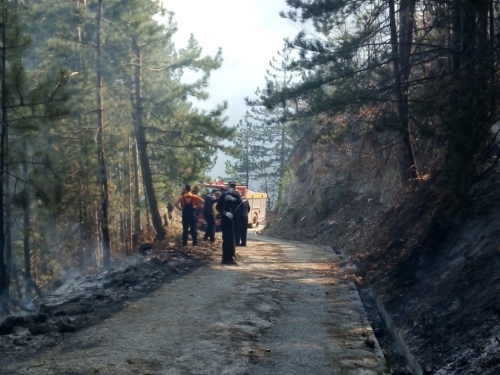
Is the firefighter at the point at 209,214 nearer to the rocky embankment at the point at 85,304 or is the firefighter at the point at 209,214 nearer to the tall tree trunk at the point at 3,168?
the rocky embankment at the point at 85,304

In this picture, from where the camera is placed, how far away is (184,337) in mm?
9070

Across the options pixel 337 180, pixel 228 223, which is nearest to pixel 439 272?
pixel 228 223

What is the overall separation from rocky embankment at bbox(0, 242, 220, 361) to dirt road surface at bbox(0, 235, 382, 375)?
0.92ft

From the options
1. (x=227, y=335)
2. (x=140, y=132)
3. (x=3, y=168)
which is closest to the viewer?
(x=227, y=335)

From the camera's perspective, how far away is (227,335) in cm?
936

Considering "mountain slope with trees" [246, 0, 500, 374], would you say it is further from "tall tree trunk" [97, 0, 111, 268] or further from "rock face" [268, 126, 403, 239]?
"tall tree trunk" [97, 0, 111, 268]

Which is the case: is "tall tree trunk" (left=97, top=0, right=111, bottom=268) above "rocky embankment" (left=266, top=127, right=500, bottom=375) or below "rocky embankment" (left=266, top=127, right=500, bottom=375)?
above

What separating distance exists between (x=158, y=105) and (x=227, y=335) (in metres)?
18.2

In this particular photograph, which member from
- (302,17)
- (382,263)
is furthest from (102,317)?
(302,17)

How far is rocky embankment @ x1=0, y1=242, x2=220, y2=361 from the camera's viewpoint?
8.64 m

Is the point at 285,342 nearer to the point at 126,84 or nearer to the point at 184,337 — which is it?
the point at 184,337

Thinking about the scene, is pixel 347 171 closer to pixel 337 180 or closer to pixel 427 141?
pixel 337 180

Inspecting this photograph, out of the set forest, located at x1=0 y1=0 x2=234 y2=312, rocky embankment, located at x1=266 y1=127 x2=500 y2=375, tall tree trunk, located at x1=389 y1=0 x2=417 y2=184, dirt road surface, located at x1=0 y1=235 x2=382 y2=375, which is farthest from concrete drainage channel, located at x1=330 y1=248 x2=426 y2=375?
forest, located at x1=0 y1=0 x2=234 y2=312

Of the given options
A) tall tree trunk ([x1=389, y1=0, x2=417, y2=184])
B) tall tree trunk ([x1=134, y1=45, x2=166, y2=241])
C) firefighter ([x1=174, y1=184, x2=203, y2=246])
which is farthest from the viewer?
tall tree trunk ([x1=134, y1=45, x2=166, y2=241])
